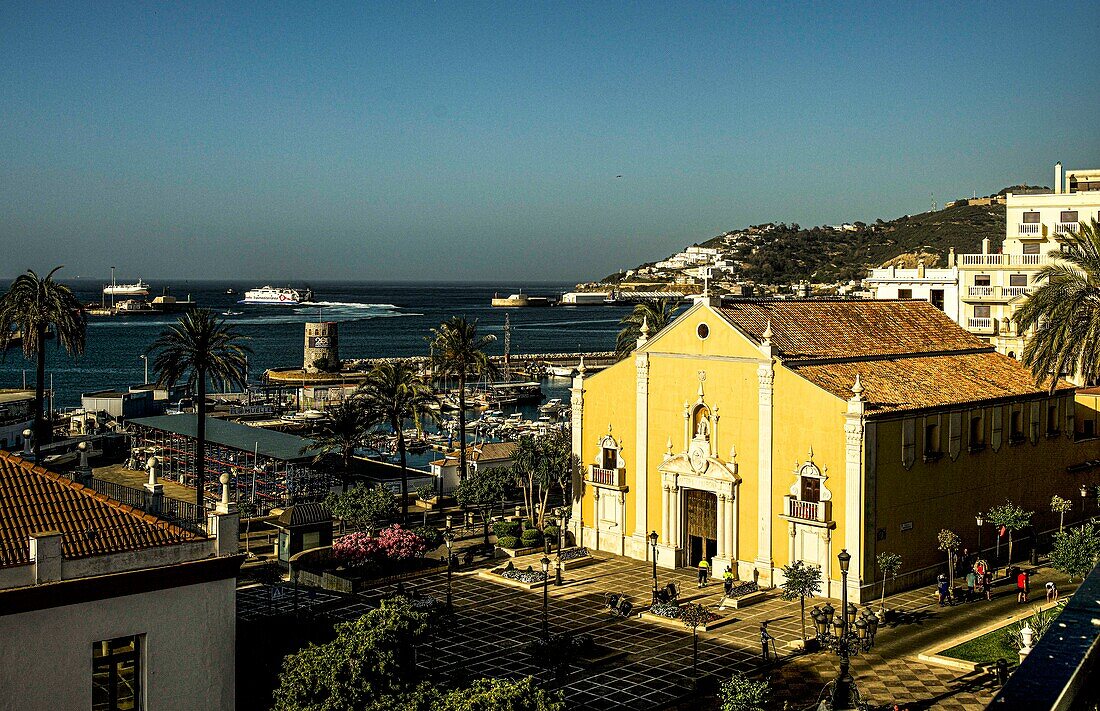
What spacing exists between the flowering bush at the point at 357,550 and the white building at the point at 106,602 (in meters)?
18.9

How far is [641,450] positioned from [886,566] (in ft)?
36.2

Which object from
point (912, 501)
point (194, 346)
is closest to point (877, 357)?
point (912, 501)

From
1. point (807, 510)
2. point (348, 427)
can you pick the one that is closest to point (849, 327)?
point (807, 510)

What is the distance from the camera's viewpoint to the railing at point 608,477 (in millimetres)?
44781

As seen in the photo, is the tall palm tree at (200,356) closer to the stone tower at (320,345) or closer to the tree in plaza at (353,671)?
the tree in plaza at (353,671)

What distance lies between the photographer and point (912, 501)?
126 ft

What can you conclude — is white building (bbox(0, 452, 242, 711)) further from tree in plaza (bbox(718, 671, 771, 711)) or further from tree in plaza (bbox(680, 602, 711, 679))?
tree in plaza (bbox(680, 602, 711, 679))

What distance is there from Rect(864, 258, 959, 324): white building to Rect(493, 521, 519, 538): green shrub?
24852 mm

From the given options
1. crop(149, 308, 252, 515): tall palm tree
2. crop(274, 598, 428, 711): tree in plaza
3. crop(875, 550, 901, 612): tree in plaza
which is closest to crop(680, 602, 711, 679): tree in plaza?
crop(875, 550, 901, 612): tree in plaza

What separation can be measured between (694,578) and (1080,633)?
3101 cm

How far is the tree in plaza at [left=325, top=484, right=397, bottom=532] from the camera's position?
140 feet

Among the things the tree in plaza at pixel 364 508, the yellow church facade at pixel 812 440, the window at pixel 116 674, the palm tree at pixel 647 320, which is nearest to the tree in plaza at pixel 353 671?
the window at pixel 116 674

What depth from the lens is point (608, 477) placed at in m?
45.1

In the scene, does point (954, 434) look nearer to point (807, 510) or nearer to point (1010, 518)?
point (1010, 518)
